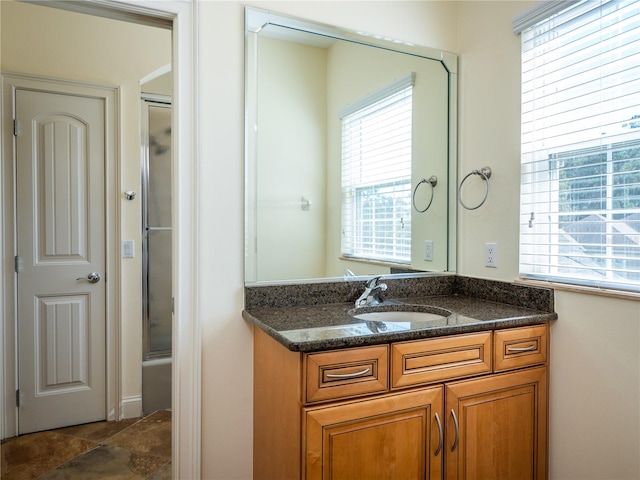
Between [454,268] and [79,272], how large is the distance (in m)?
2.18

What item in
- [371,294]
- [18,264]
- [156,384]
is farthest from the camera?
[156,384]

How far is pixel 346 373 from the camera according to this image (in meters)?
1.35

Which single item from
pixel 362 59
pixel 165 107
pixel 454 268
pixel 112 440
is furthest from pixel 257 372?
pixel 165 107

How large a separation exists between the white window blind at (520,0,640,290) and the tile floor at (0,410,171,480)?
210 centimetres

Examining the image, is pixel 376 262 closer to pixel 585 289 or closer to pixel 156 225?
pixel 585 289

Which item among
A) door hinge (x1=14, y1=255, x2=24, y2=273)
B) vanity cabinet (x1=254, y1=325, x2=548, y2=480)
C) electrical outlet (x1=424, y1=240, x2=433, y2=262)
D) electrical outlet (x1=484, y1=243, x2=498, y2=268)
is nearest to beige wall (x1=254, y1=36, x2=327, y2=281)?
vanity cabinet (x1=254, y1=325, x2=548, y2=480)

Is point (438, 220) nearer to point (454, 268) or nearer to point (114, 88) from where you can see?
point (454, 268)

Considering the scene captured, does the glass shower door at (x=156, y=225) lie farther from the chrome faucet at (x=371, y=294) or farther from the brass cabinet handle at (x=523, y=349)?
the brass cabinet handle at (x=523, y=349)

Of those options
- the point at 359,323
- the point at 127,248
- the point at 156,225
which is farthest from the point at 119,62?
the point at 359,323

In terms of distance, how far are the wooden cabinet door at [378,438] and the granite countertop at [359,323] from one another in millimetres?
206

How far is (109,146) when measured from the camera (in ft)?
8.43

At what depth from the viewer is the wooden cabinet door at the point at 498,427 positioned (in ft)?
4.98

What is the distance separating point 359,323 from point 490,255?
833 millimetres

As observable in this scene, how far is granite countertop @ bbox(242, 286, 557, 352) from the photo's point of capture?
1334 millimetres
